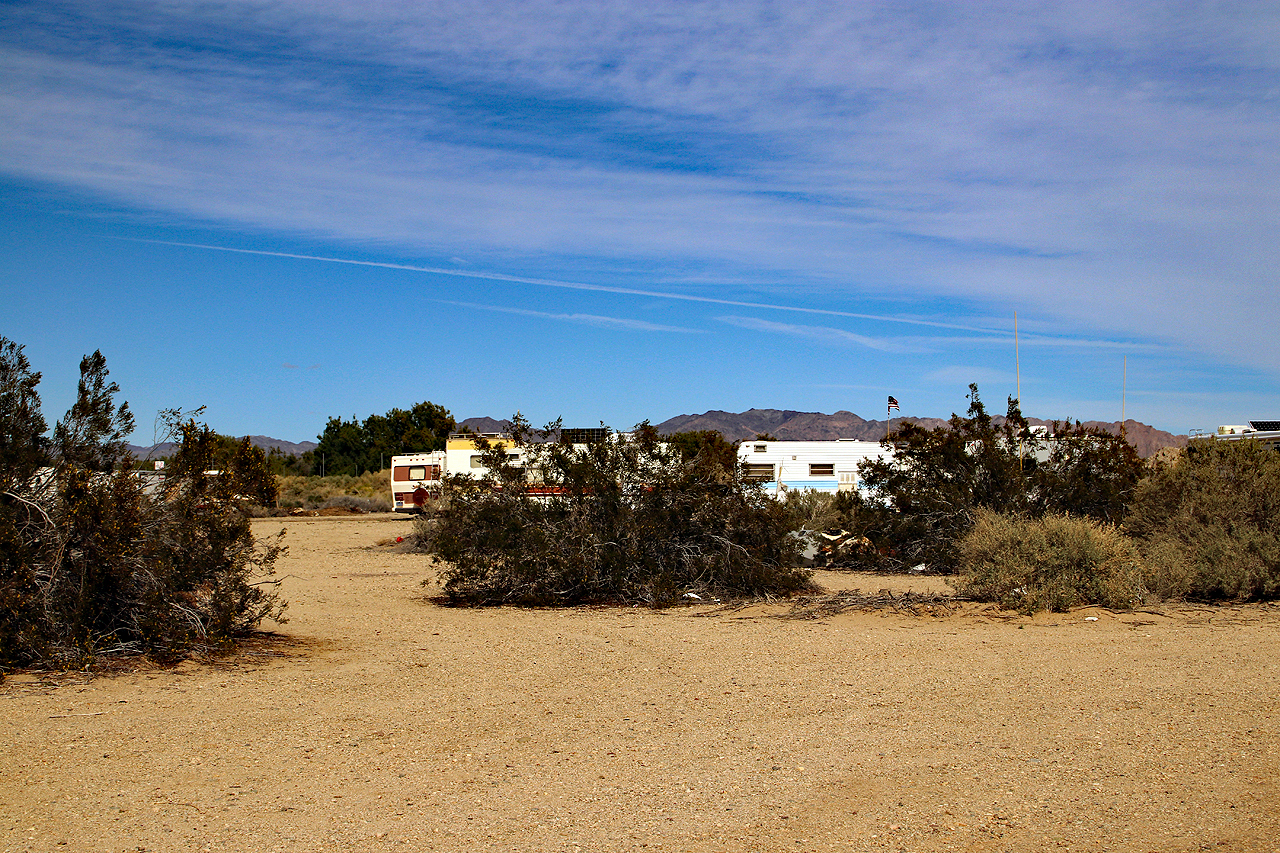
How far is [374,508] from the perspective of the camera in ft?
154

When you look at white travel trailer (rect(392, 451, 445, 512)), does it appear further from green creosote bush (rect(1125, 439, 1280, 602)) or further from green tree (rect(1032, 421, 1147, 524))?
green creosote bush (rect(1125, 439, 1280, 602))

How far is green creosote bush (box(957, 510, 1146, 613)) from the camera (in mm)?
11453

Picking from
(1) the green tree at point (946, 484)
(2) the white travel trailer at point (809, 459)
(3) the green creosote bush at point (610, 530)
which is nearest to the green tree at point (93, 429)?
(3) the green creosote bush at point (610, 530)

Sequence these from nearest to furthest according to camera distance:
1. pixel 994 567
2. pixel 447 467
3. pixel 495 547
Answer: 1. pixel 994 567
2. pixel 495 547
3. pixel 447 467

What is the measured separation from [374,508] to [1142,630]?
40.7 meters

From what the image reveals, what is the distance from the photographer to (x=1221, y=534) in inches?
482

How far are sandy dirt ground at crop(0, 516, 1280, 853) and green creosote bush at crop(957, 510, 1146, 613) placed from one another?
1.02 metres

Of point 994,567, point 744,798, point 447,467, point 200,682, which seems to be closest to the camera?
point 744,798

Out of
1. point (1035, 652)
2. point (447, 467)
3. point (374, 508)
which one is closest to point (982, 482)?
point (1035, 652)

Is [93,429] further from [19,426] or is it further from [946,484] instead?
[946,484]

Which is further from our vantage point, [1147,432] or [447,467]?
[1147,432]

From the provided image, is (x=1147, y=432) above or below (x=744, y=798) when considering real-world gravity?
above

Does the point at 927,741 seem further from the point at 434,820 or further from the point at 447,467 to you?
the point at 447,467

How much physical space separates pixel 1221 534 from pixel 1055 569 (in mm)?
2308
